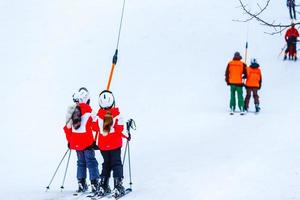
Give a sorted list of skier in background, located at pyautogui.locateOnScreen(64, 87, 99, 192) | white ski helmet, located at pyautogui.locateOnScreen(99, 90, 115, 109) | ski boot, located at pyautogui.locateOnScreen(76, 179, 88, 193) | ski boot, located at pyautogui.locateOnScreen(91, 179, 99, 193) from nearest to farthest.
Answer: white ski helmet, located at pyautogui.locateOnScreen(99, 90, 115, 109) → skier in background, located at pyautogui.locateOnScreen(64, 87, 99, 192) → ski boot, located at pyautogui.locateOnScreen(91, 179, 99, 193) → ski boot, located at pyautogui.locateOnScreen(76, 179, 88, 193)

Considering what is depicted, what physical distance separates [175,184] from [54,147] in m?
5.58

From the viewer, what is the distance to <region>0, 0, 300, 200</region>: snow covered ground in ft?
39.2

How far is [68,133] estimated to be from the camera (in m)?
11.3

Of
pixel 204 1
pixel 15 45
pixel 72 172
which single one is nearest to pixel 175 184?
pixel 72 172

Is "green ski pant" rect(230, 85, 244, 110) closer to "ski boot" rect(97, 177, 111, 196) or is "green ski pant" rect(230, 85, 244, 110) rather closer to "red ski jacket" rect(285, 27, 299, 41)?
"red ski jacket" rect(285, 27, 299, 41)

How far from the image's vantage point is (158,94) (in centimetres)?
2098

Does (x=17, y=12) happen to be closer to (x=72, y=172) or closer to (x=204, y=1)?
(x=204, y=1)

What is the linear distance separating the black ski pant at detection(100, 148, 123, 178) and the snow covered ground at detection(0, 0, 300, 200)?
0.47 metres

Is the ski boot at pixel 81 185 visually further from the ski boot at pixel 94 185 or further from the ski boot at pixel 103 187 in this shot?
the ski boot at pixel 103 187

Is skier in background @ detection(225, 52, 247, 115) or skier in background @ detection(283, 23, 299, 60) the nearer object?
skier in background @ detection(225, 52, 247, 115)

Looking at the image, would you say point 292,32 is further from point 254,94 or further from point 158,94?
point 254,94

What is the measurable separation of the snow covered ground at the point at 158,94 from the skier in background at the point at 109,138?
1.51 ft

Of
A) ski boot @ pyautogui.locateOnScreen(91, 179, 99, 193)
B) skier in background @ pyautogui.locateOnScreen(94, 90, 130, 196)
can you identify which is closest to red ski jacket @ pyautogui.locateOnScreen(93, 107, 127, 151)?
skier in background @ pyautogui.locateOnScreen(94, 90, 130, 196)

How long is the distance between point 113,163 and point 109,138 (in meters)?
0.46
